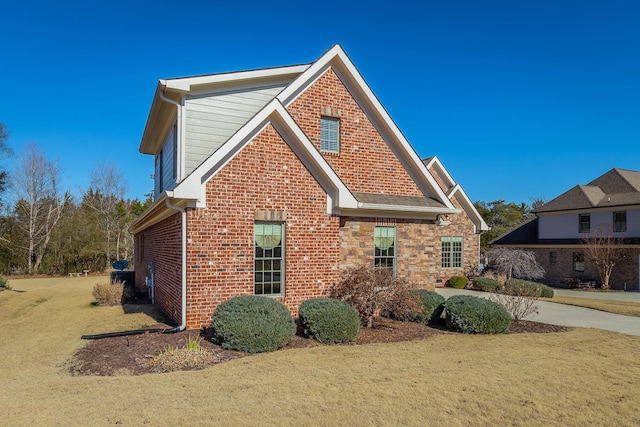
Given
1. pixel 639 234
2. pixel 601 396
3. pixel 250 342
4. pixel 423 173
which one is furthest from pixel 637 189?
pixel 250 342

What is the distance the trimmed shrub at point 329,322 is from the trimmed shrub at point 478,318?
2.80 meters

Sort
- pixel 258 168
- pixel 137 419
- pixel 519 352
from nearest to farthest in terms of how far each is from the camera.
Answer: pixel 137 419
pixel 519 352
pixel 258 168

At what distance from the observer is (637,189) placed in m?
28.5

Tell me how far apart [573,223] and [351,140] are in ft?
A: 82.5

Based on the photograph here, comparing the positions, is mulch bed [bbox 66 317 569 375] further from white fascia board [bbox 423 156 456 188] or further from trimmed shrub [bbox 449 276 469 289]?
white fascia board [bbox 423 156 456 188]

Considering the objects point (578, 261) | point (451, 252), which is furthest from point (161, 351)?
point (578, 261)

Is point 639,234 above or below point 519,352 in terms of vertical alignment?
above

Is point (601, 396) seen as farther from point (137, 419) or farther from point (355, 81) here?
point (355, 81)

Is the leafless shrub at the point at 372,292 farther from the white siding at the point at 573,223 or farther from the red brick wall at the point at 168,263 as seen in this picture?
the white siding at the point at 573,223

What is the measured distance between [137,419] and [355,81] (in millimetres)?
10433

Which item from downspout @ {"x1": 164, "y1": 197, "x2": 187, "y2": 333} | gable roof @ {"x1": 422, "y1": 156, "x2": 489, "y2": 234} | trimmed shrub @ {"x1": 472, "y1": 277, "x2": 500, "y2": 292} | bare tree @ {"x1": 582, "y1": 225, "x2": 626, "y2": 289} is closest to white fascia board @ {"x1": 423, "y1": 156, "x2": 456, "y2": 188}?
gable roof @ {"x1": 422, "y1": 156, "x2": 489, "y2": 234}

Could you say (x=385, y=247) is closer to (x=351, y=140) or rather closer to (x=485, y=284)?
(x=351, y=140)

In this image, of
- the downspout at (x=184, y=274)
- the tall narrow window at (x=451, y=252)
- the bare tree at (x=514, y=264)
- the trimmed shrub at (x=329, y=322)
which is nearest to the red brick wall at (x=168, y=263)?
the downspout at (x=184, y=274)

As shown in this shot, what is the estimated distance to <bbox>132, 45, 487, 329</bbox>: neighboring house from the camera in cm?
964
